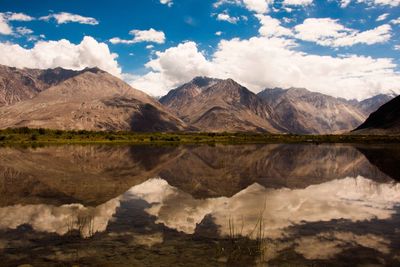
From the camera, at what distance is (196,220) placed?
31.9 metres

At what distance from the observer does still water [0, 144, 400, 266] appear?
22.3 metres

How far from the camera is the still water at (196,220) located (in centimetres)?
2234

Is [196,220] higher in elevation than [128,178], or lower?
higher

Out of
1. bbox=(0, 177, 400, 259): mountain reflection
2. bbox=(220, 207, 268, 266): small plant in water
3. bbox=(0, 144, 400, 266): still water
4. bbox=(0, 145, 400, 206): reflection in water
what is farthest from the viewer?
bbox=(0, 145, 400, 206): reflection in water

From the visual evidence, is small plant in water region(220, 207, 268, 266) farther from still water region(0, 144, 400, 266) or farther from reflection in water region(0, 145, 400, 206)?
reflection in water region(0, 145, 400, 206)

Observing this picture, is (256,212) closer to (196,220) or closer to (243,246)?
(196,220)

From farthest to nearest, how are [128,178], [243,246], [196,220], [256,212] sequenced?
1. [128,178]
2. [256,212]
3. [196,220]
4. [243,246]

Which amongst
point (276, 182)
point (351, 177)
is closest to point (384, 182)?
point (351, 177)

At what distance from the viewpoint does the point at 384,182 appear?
2307 inches

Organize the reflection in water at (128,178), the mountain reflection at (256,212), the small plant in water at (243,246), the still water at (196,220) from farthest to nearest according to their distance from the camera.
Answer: the reflection in water at (128,178) < the mountain reflection at (256,212) < the still water at (196,220) < the small plant in water at (243,246)

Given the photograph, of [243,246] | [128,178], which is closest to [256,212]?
[243,246]

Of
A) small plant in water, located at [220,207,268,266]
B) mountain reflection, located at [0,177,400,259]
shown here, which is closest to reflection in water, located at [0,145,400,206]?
mountain reflection, located at [0,177,400,259]

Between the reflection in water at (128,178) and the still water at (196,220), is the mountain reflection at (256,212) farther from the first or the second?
the reflection in water at (128,178)

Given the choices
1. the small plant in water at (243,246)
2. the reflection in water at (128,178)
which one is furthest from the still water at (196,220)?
the reflection in water at (128,178)
